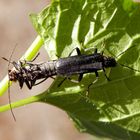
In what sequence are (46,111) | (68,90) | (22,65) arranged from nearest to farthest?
1. (68,90)
2. (22,65)
3. (46,111)

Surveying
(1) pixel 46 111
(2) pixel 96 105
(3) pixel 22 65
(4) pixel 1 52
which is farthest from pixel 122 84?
(4) pixel 1 52

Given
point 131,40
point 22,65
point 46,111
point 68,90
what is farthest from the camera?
point 46,111

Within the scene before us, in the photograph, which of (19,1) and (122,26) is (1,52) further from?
(122,26)

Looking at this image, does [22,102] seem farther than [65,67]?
No

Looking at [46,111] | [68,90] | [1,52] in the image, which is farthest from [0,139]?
[68,90]

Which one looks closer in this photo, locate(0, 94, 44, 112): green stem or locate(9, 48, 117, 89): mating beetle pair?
locate(0, 94, 44, 112): green stem

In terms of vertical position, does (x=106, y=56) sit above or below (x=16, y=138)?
above

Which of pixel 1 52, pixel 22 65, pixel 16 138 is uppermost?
pixel 22 65

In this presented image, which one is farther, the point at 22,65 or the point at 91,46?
the point at 22,65

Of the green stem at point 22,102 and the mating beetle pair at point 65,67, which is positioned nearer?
the green stem at point 22,102

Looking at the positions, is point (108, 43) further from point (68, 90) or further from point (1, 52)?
point (1, 52)
